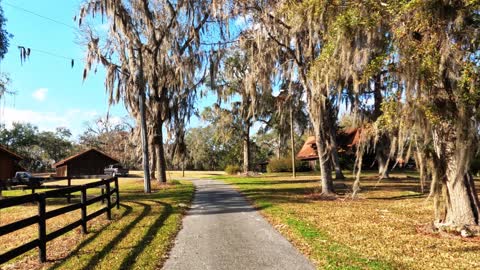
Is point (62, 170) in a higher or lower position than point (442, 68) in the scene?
lower

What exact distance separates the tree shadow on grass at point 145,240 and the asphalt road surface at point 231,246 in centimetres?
54

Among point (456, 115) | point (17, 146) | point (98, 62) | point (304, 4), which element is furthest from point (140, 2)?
point (17, 146)

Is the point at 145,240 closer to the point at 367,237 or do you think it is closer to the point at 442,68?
the point at 367,237

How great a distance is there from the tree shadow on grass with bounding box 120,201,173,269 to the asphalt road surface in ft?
1.76

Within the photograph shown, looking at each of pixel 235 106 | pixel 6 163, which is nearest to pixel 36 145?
pixel 6 163

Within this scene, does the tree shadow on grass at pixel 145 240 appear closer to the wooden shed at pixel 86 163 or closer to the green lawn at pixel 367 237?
the green lawn at pixel 367 237

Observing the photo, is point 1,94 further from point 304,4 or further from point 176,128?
point 304,4

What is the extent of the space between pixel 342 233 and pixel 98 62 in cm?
1749

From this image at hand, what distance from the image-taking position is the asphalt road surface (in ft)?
19.9

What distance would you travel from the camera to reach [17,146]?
8525 cm

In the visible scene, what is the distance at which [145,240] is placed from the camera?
25.3 ft

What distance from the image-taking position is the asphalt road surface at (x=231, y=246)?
19.9 feet

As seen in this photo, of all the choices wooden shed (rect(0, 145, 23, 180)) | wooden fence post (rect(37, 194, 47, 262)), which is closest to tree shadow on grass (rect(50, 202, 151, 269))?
wooden fence post (rect(37, 194, 47, 262))

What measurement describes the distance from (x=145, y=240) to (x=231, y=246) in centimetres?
173
